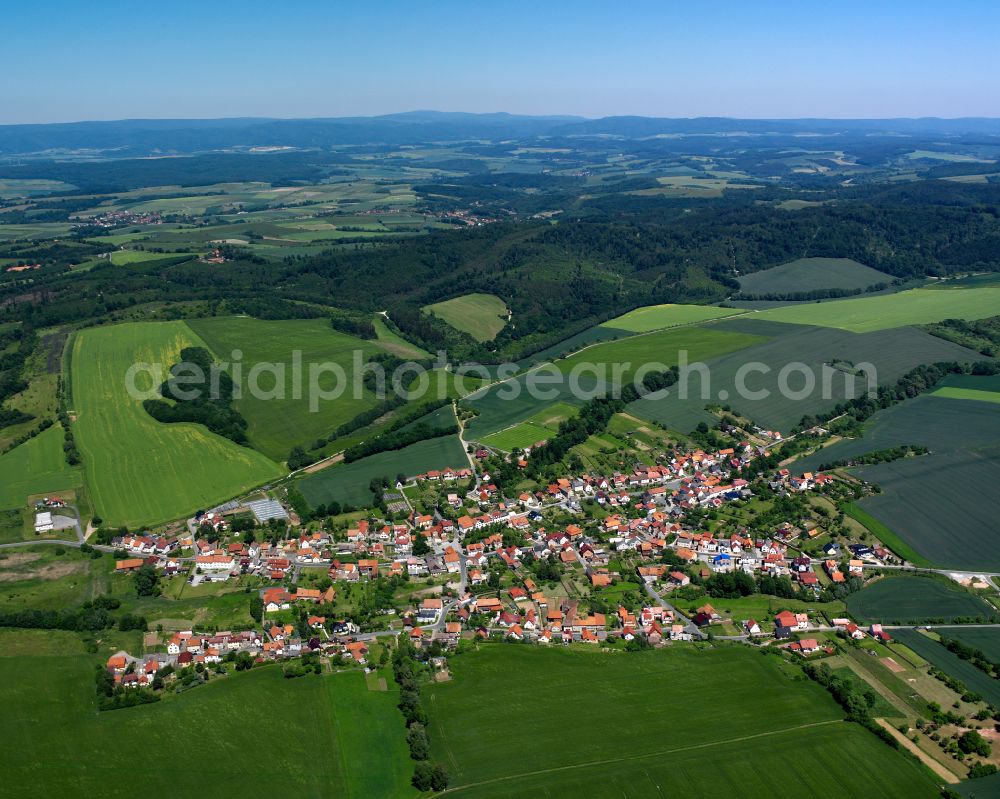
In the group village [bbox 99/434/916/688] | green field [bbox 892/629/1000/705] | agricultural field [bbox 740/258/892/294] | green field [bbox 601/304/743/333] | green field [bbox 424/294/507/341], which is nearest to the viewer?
green field [bbox 892/629/1000/705]

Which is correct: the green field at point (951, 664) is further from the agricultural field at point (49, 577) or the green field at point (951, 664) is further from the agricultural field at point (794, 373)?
the agricultural field at point (49, 577)

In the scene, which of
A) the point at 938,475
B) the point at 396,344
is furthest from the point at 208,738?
the point at 396,344

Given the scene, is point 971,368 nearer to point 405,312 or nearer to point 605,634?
point 605,634

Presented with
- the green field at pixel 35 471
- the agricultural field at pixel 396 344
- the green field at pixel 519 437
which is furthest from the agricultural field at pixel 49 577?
the agricultural field at pixel 396 344

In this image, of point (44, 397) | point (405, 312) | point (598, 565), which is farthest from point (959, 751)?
point (405, 312)

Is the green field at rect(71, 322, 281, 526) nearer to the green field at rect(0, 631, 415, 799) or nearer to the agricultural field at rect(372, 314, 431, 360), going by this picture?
the green field at rect(0, 631, 415, 799)

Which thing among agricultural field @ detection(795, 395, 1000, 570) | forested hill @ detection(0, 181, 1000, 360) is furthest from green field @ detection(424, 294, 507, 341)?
agricultural field @ detection(795, 395, 1000, 570)

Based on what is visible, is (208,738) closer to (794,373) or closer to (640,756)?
(640,756)
